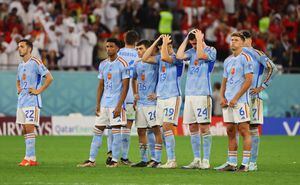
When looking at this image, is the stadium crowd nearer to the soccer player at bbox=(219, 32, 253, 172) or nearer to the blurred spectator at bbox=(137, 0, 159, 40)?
the blurred spectator at bbox=(137, 0, 159, 40)

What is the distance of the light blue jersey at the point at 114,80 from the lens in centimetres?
1791

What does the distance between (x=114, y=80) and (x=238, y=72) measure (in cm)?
243

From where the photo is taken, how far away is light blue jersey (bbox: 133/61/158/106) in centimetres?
1834

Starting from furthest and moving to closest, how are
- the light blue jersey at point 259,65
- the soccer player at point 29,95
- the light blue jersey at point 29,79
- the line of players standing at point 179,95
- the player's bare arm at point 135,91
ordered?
1. the player's bare arm at point 135,91
2. the light blue jersey at point 29,79
3. the soccer player at point 29,95
4. the light blue jersey at point 259,65
5. the line of players standing at point 179,95

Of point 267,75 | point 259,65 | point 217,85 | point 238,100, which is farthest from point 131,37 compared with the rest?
point 217,85

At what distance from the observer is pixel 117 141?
17844mm

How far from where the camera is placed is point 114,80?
1795cm

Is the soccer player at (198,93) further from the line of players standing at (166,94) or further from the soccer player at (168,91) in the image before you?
the soccer player at (168,91)

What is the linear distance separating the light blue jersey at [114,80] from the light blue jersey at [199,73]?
120 cm

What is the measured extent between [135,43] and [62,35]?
12657 millimetres

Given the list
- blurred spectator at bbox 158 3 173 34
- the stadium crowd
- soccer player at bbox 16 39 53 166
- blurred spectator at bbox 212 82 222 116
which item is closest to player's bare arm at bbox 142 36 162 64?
soccer player at bbox 16 39 53 166

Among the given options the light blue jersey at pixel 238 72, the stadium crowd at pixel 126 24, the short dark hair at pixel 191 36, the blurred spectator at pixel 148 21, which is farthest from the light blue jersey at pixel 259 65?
the blurred spectator at pixel 148 21

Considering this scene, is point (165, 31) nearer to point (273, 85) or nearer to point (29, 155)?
point (273, 85)

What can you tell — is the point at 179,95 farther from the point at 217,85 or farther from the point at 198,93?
the point at 217,85
